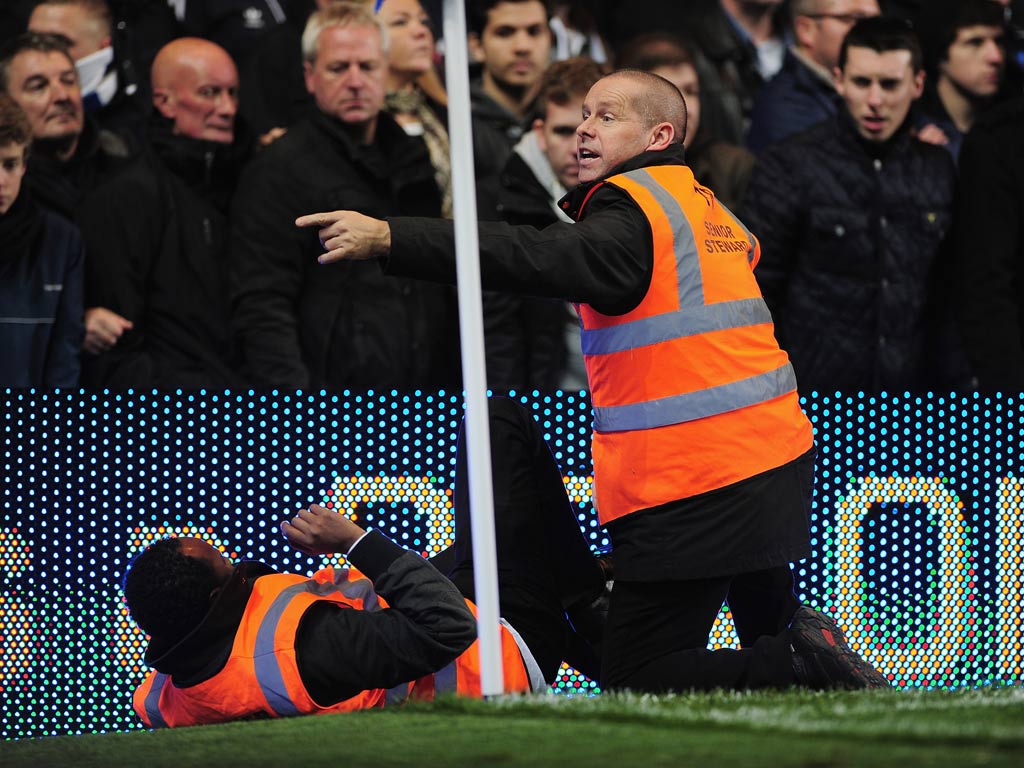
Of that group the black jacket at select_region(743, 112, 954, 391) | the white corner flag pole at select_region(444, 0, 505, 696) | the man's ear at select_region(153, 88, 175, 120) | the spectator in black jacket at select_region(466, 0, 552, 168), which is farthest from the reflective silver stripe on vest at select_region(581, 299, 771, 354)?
the spectator in black jacket at select_region(466, 0, 552, 168)

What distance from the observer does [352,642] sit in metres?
4.98

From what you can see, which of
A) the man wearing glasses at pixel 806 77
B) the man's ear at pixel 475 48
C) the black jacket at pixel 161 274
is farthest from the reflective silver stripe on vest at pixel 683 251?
the man's ear at pixel 475 48

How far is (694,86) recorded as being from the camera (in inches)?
332

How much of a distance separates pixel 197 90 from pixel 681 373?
3.71 meters

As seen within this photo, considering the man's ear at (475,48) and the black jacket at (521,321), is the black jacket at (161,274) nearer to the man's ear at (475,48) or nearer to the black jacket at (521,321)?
the black jacket at (521,321)

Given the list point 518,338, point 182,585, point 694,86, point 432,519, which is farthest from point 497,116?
point 182,585

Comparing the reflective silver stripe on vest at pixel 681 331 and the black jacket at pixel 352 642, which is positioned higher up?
the reflective silver stripe on vest at pixel 681 331

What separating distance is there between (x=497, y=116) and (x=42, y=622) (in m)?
3.88

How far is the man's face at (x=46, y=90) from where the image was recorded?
764cm

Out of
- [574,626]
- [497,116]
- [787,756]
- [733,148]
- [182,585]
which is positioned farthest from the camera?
[497,116]

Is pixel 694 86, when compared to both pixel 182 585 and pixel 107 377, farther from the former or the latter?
pixel 182 585

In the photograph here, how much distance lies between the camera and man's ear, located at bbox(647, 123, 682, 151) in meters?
5.29

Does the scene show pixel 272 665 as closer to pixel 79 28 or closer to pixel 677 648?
pixel 677 648

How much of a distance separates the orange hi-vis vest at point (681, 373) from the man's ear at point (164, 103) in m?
3.47
